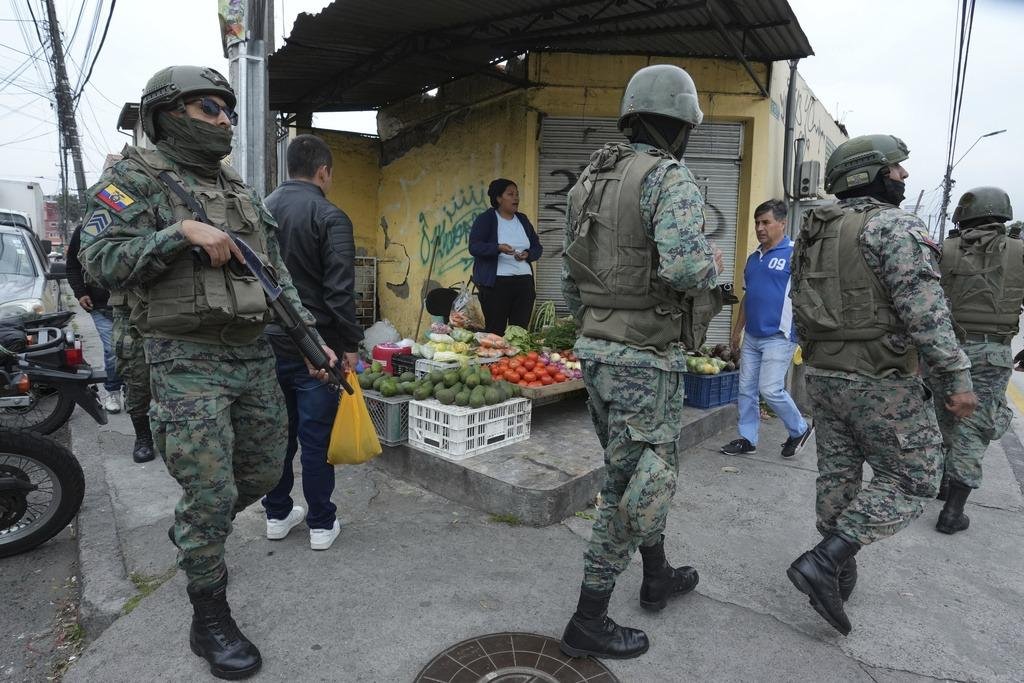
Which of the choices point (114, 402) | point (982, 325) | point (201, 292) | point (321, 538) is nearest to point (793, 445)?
point (982, 325)

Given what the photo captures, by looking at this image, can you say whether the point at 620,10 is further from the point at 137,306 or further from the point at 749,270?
the point at 137,306

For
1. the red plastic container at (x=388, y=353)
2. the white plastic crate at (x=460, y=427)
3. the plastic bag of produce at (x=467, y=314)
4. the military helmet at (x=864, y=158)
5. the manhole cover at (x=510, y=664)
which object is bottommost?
the manhole cover at (x=510, y=664)

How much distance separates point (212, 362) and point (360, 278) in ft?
23.7

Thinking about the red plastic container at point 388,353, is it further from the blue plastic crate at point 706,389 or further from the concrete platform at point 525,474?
the blue plastic crate at point 706,389

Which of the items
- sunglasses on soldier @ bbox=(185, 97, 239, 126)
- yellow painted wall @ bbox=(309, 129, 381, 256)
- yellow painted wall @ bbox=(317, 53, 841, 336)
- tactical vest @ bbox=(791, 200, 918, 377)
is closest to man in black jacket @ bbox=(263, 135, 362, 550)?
sunglasses on soldier @ bbox=(185, 97, 239, 126)

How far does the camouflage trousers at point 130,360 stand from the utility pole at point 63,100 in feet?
51.8

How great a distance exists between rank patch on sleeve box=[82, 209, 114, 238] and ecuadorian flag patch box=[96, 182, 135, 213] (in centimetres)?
3

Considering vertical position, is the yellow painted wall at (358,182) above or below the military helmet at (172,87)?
above

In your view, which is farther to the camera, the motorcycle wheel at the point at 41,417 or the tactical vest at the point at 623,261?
the motorcycle wheel at the point at 41,417

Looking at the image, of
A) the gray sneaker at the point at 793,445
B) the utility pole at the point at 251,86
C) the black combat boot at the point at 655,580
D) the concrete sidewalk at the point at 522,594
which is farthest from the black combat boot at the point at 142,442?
the gray sneaker at the point at 793,445

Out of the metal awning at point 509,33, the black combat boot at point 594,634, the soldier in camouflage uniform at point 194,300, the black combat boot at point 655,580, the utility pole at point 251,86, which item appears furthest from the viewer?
the metal awning at point 509,33

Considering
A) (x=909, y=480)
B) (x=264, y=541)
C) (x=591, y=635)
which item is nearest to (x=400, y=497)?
(x=264, y=541)

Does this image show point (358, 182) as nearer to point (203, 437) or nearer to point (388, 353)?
point (388, 353)

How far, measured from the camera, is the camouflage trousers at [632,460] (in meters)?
2.26
